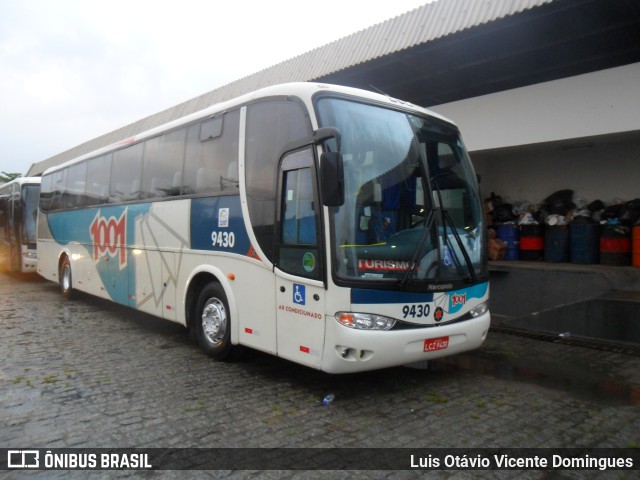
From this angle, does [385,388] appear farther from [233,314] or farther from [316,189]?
[316,189]

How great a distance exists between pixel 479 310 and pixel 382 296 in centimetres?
152

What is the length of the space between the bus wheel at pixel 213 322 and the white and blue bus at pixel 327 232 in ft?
0.07

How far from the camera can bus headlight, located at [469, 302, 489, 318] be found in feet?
17.6

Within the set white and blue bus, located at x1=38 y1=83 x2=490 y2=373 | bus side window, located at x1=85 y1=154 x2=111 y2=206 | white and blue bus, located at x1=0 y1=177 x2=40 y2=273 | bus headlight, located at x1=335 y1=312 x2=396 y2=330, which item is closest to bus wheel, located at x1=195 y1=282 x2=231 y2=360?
white and blue bus, located at x1=38 y1=83 x2=490 y2=373

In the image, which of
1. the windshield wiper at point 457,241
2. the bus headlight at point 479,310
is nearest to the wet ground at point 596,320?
the bus headlight at point 479,310

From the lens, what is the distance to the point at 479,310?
18.0 ft

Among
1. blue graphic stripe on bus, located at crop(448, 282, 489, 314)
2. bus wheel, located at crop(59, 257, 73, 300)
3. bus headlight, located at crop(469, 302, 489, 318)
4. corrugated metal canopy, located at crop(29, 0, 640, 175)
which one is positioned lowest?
→ bus wheel, located at crop(59, 257, 73, 300)

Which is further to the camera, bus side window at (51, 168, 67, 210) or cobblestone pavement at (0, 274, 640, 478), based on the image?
bus side window at (51, 168, 67, 210)

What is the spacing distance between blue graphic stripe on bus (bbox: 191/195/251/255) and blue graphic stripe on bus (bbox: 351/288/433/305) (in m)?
1.58

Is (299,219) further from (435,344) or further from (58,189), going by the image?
(58,189)

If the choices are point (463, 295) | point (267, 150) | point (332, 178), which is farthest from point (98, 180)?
point (463, 295)

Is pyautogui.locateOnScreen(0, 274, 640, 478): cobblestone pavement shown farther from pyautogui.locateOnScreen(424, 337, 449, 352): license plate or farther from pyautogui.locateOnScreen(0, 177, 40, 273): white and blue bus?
pyautogui.locateOnScreen(0, 177, 40, 273): white and blue bus

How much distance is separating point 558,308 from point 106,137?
21.1 metres

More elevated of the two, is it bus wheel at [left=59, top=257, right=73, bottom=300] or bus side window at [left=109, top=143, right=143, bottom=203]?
bus side window at [left=109, top=143, right=143, bottom=203]
